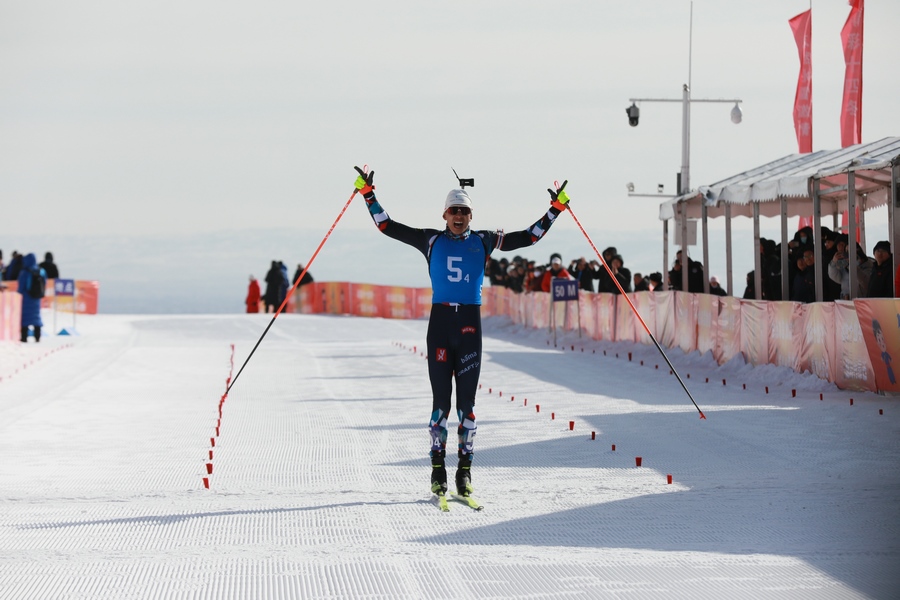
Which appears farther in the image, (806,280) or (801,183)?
(801,183)

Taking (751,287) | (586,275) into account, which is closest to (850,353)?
(751,287)

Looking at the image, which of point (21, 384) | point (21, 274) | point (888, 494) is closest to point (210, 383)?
point (21, 384)

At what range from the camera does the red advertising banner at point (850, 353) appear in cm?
1457

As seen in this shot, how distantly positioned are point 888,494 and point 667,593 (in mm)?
3174

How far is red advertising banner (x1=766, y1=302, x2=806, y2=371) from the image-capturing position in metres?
16.6

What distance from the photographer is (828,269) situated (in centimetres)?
1733

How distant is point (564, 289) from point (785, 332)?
1011 centimetres

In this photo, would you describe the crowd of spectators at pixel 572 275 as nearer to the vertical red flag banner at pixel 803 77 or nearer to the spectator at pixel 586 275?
the spectator at pixel 586 275

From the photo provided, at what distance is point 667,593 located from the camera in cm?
551

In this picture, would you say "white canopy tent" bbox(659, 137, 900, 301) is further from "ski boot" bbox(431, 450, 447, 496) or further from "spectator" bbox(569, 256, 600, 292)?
"ski boot" bbox(431, 450, 447, 496)

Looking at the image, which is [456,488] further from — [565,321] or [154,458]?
[565,321]

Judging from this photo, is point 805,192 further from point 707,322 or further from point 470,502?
point 470,502

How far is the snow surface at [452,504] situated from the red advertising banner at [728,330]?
1496 mm

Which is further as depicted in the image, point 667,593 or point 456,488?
point 456,488
